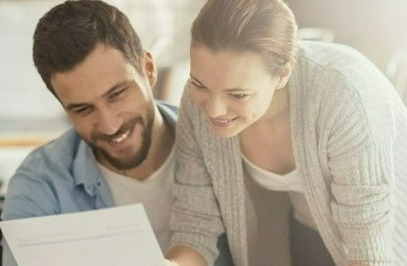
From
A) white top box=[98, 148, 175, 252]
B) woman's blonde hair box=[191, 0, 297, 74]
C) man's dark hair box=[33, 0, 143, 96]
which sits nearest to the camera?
woman's blonde hair box=[191, 0, 297, 74]

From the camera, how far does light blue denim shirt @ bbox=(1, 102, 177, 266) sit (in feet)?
2.73

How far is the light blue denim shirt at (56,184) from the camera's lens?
83 centimetres

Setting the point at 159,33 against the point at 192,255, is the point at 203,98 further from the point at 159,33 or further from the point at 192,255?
the point at 159,33

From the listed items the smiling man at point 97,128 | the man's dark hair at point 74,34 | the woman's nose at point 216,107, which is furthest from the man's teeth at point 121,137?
the woman's nose at point 216,107

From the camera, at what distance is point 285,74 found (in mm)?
674

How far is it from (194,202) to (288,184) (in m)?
0.13

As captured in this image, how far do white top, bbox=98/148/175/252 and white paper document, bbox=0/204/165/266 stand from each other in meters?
0.20

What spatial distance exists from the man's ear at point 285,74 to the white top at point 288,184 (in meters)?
0.13

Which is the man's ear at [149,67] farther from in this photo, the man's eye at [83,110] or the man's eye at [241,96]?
the man's eye at [241,96]

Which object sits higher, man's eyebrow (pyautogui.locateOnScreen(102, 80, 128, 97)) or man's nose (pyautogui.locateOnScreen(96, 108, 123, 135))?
man's eyebrow (pyautogui.locateOnScreen(102, 80, 128, 97))

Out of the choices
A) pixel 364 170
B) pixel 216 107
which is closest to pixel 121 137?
pixel 216 107

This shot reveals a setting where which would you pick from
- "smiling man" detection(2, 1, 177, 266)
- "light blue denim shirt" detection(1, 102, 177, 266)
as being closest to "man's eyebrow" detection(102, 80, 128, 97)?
"smiling man" detection(2, 1, 177, 266)

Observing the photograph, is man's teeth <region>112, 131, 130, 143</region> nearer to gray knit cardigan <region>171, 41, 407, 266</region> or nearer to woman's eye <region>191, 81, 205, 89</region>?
gray knit cardigan <region>171, 41, 407, 266</region>

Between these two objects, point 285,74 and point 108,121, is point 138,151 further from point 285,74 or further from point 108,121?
point 285,74
